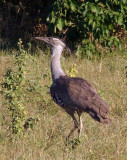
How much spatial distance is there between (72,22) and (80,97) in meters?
3.44

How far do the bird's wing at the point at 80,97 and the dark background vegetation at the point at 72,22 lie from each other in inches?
97.5

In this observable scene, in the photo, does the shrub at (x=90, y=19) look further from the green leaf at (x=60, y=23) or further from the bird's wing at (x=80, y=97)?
the bird's wing at (x=80, y=97)

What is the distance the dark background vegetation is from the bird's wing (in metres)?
2.48

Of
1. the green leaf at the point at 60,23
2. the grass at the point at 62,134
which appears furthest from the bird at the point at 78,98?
the green leaf at the point at 60,23

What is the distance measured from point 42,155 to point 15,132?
478 mm

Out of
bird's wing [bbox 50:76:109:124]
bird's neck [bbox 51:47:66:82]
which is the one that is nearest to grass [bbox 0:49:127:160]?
bird's wing [bbox 50:76:109:124]

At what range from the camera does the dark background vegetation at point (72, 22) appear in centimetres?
725

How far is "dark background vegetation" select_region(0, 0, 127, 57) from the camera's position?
7.25m

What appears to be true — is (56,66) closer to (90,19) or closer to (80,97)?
(80,97)

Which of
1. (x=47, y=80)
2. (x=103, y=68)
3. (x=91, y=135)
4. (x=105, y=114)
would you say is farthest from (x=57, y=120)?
(x=103, y=68)

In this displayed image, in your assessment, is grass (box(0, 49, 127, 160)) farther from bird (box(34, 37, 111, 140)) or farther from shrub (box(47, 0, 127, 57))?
shrub (box(47, 0, 127, 57))

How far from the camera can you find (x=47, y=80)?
21.6 ft

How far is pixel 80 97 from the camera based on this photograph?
4.59 m

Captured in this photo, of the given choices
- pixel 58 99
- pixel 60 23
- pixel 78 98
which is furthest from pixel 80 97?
pixel 60 23
